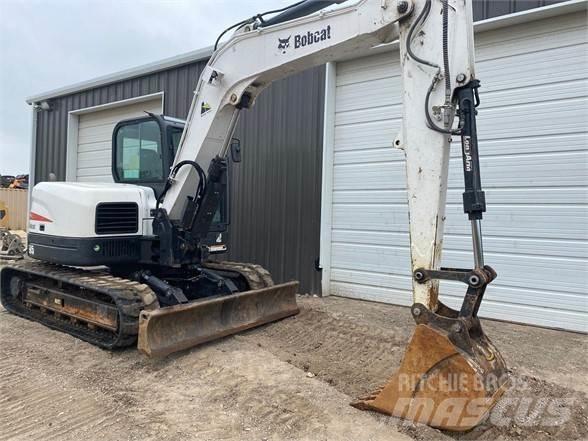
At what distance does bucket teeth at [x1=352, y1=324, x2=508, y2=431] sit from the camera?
2.81 meters

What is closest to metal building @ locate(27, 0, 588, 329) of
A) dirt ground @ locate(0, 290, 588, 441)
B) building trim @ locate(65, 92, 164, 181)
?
dirt ground @ locate(0, 290, 588, 441)

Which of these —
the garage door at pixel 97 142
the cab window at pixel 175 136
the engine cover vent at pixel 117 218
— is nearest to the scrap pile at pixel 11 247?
the garage door at pixel 97 142

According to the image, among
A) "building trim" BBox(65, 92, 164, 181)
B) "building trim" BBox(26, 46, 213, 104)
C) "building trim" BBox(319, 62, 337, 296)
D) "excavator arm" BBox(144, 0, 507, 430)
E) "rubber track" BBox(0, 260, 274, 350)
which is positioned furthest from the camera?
"building trim" BBox(65, 92, 164, 181)

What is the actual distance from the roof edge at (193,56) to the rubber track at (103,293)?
16.3ft

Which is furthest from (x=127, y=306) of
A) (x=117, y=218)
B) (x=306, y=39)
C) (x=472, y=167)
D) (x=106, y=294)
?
(x=472, y=167)

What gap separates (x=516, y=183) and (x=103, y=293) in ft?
16.9

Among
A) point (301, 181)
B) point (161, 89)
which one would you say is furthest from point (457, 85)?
point (161, 89)

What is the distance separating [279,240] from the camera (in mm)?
7965

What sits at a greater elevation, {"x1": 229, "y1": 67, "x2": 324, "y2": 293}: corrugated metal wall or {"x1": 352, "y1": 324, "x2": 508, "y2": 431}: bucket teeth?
{"x1": 229, "y1": 67, "x2": 324, "y2": 293}: corrugated metal wall

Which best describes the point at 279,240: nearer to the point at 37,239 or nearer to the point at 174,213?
the point at 174,213

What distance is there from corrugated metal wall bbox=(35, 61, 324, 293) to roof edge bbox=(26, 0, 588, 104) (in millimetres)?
330

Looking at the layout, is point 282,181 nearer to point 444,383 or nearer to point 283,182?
point 283,182

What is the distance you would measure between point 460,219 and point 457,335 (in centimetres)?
389

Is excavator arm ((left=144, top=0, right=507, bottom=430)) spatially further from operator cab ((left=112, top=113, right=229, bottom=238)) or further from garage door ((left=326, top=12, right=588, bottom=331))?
garage door ((left=326, top=12, right=588, bottom=331))
